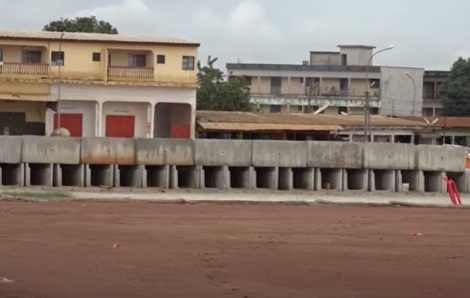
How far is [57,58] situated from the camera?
2507 inches

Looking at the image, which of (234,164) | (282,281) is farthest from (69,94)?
(282,281)

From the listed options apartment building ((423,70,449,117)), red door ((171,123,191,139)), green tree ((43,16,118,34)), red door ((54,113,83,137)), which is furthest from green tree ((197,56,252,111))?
apartment building ((423,70,449,117))

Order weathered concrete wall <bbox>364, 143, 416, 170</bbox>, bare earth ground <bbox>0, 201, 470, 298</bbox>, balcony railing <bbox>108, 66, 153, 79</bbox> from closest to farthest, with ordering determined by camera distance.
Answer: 1. bare earth ground <bbox>0, 201, 470, 298</bbox>
2. weathered concrete wall <bbox>364, 143, 416, 170</bbox>
3. balcony railing <bbox>108, 66, 153, 79</bbox>

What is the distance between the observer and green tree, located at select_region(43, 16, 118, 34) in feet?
279

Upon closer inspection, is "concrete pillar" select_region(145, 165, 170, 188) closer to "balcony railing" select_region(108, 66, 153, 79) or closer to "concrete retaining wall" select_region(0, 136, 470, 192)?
"concrete retaining wall" select_region(0, 136, 470, 192)

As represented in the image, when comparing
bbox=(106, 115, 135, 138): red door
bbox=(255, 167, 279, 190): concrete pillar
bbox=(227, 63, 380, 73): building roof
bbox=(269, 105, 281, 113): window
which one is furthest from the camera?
bbox=(269, 105, 281, 113): window

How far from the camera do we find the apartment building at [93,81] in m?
63.0

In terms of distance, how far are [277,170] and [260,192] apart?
67.1 inches

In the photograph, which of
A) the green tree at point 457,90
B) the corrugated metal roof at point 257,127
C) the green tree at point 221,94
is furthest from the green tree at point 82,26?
the green tree at point 457,90

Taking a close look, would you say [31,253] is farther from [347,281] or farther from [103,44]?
[103,44]

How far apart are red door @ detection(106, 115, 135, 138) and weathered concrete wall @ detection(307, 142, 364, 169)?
23.7 m

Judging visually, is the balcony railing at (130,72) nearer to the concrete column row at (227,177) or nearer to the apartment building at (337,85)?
the concrete column row at (227,177)

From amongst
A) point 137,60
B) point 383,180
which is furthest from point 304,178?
point 137,60

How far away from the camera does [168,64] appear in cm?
6494
